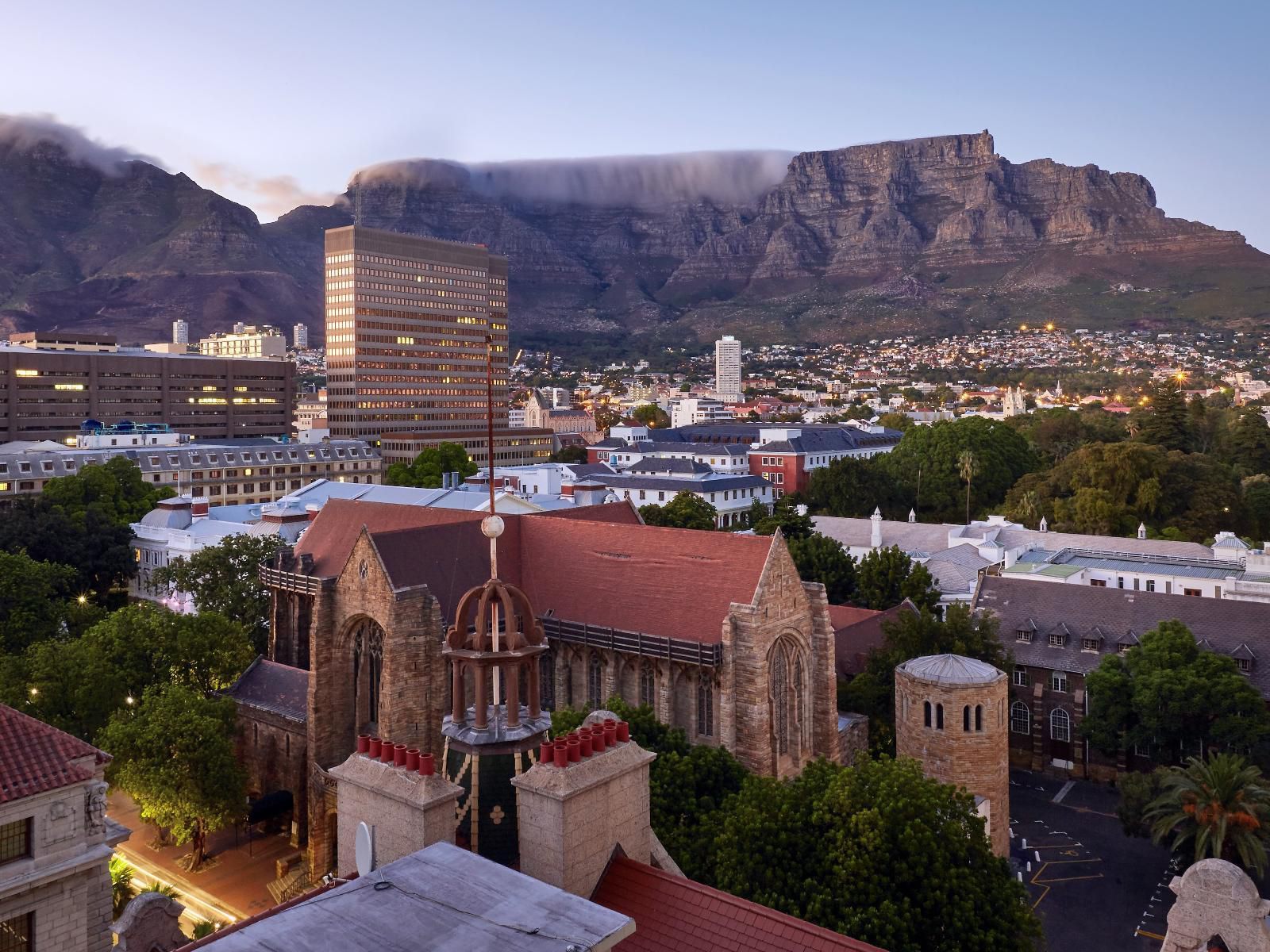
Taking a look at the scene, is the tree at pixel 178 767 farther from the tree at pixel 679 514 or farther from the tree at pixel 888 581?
the tree at pixel 679 514

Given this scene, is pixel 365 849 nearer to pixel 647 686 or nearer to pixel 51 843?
pixel 51 843

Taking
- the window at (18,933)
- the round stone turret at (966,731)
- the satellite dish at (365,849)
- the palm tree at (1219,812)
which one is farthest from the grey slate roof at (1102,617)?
the window at (18,933)

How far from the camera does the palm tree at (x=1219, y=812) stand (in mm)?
32781

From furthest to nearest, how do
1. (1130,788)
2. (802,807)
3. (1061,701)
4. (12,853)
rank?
(1061,701) < (1130,788) < (802,807) < (12,853)

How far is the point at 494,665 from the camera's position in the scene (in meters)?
13.2

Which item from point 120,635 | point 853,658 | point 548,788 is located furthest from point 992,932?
point 120,635

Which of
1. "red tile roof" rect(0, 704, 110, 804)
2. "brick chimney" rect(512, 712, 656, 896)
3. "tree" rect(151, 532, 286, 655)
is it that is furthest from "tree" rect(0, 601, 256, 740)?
"brick chimney" rect(512, 712, 656, 896)

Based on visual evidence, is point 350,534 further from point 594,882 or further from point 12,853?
point 594,882

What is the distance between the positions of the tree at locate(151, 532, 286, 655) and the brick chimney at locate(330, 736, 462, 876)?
44.7 m

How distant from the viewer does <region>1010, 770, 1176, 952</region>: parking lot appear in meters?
33.7

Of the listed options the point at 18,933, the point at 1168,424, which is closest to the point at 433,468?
the point at 1168,424

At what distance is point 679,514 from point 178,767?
171ft

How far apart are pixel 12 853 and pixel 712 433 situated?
6685 inches

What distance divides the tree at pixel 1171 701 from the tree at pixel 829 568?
18.9m
